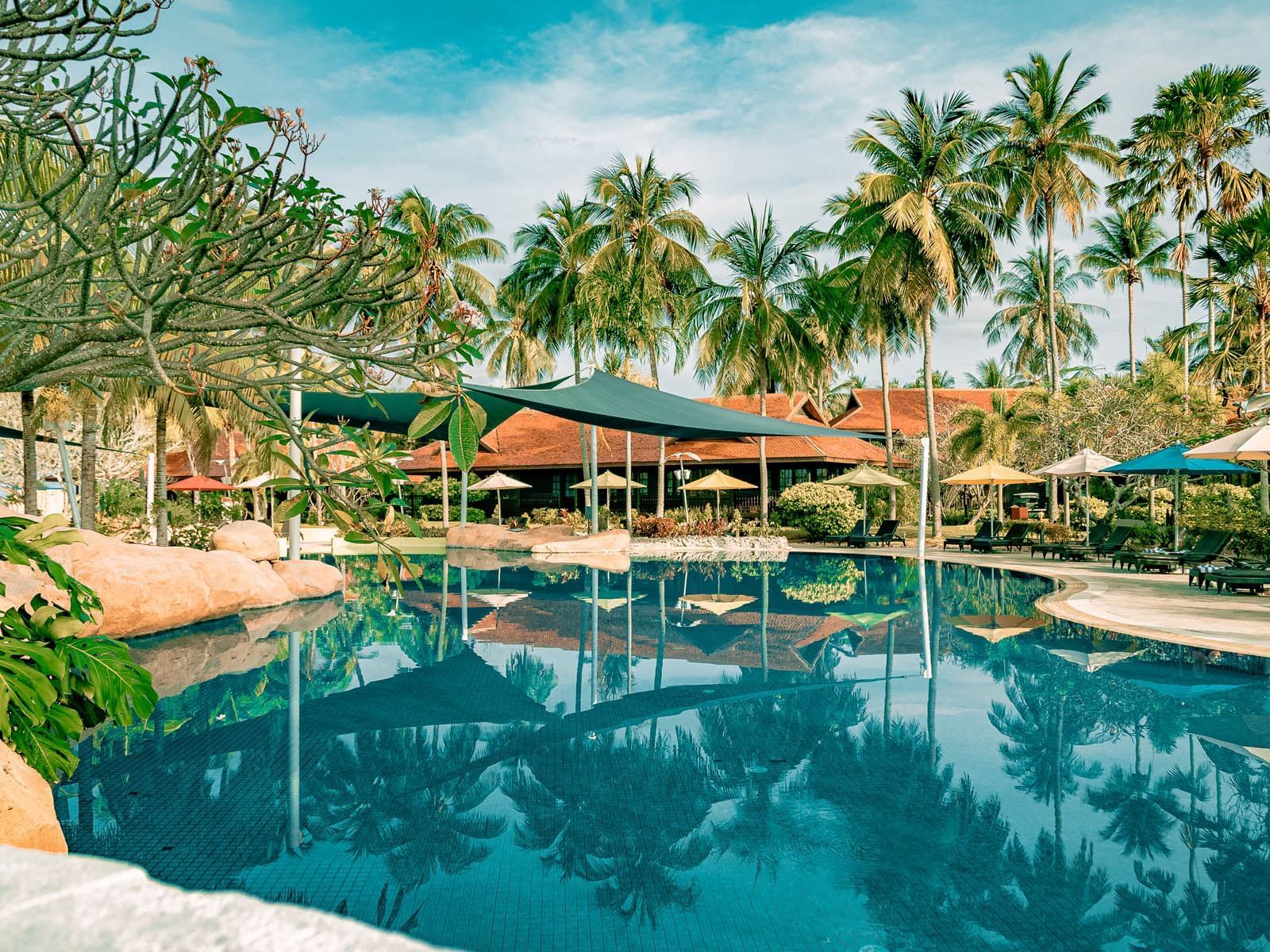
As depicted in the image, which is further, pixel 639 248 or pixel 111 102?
pixel 639 248

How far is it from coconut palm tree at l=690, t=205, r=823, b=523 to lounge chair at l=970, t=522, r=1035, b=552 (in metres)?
6.91

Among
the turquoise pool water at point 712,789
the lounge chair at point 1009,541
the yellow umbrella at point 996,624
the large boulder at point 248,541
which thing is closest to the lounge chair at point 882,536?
the lounge chair at point 1009,541

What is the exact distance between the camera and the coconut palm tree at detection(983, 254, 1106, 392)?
37875 mm

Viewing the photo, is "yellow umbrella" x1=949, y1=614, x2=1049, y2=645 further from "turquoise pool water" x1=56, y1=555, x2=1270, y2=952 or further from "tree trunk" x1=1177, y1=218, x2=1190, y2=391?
"tree trunk" x1=1177, y1=218, x2=1190, y2=391

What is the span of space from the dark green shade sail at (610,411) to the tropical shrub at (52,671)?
7.84 meters

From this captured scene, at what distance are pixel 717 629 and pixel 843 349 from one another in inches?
817

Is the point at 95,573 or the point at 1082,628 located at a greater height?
the point at 95,573

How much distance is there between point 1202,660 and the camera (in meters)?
8.67

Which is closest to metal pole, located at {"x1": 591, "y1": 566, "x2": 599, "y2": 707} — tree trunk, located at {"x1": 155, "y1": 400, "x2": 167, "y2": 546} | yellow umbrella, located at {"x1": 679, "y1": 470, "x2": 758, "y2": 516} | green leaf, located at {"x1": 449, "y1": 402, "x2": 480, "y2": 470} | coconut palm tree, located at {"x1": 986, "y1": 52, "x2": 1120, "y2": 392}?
green leaf, located at {"x1": 449, "y1": 402, "x2": 480, "y2": 470}

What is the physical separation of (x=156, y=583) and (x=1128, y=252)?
3507 centimetres

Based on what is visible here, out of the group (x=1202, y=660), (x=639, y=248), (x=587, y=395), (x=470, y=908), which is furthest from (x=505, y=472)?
(x=470, y=908)

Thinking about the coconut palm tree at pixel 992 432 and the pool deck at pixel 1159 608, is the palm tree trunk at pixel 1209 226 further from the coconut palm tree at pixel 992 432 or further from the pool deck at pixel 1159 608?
the pool deck at pixel 1159 608

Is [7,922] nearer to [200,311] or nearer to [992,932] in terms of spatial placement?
[200,311]

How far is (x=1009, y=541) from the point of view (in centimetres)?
2059
